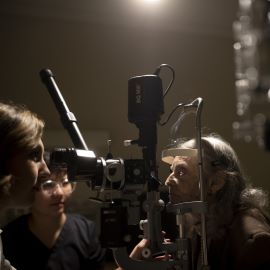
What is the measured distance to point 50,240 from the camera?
1680mm

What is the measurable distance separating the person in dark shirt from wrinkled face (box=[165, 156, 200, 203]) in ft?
1.69

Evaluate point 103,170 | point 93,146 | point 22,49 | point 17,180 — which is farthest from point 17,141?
point 22,49

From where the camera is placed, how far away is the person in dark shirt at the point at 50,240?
5.37 ft

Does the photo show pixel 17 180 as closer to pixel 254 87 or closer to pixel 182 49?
pixel 254 87

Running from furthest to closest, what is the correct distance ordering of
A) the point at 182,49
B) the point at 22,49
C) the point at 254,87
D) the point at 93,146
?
the point at 182,49 → the point at 22,49 → the point at 93,146 → the point at 254,87

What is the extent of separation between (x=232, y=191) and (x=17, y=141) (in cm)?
71

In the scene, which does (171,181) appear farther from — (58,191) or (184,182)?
(58,191)

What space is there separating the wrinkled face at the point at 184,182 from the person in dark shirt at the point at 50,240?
514 mm

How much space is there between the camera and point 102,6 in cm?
223

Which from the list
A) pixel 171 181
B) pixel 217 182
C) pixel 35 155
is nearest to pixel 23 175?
pixel 35 155

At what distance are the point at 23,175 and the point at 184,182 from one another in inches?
20.6

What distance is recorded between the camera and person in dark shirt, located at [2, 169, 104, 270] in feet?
5.37

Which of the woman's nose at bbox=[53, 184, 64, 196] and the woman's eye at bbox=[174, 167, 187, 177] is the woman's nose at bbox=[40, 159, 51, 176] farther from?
the woman's nose at bbox=[53, 184, 64, 196]

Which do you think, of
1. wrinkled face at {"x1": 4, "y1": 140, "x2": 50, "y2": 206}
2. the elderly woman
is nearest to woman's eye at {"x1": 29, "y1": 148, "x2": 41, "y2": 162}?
wrinkled face at {"x1": 4, "y1": 140, "x2": 50, "y2": 206}
